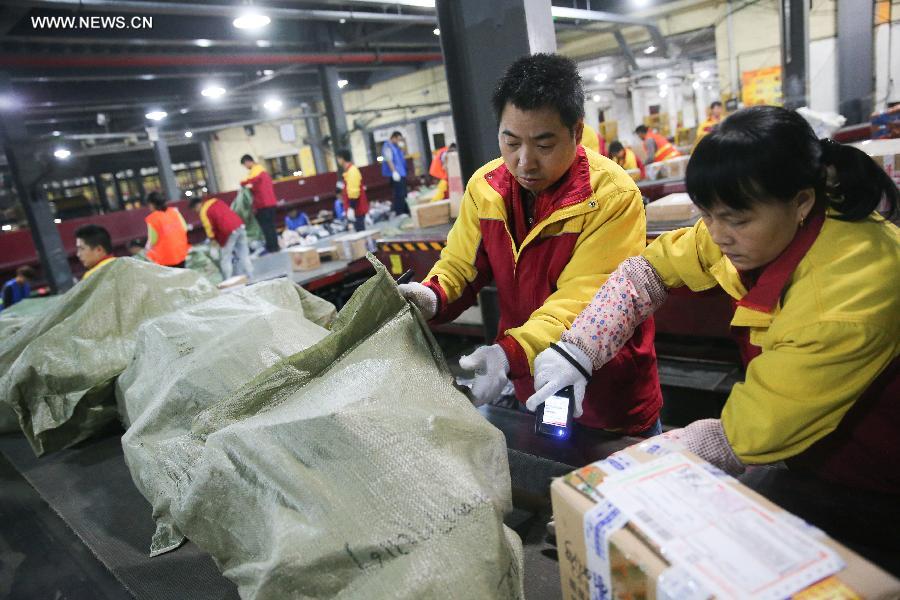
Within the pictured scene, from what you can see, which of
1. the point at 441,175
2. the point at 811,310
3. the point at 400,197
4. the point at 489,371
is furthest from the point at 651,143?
the point at 811,310

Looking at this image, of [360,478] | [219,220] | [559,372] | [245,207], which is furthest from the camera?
[245,207]

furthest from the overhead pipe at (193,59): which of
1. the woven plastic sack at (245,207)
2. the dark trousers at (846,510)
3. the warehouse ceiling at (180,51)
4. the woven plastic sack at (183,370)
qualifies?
the dark trousers at (846,510)

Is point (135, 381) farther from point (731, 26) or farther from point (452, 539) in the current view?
point (731, 26)

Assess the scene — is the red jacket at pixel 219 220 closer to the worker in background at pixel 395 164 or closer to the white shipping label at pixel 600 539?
the worker in background at pixel 395 164

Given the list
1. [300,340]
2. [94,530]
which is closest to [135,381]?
[94,530]

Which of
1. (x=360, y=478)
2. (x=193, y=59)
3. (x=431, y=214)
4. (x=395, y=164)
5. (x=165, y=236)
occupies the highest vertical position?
(x=193, y=59)

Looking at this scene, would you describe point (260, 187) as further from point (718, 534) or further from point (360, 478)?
point (718, 534)

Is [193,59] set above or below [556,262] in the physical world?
above

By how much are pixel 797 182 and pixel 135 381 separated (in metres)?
2.18

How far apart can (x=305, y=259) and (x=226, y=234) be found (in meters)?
2.36

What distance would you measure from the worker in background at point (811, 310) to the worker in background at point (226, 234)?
6.54 metres

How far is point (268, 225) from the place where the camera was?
9195mm

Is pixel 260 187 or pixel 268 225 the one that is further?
pixel 268 225

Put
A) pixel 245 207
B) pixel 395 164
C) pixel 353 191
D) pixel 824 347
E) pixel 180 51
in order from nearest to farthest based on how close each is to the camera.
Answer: pixel 824 347 < pixel 245 207 < pixel 180 51 < pixel 353 191 < pixel 395 164
